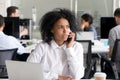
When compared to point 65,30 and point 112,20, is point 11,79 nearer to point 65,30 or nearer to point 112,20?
point 65,30

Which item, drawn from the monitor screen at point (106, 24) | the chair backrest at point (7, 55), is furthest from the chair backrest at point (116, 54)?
the chair backrest at point (7, 55)

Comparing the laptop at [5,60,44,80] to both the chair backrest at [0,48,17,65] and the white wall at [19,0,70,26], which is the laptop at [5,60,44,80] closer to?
the chair backrest at [0,48,17,65]

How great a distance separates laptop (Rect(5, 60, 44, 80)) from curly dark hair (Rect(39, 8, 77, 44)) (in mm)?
718

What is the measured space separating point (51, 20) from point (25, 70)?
79 cm

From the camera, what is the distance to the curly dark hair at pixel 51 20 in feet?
8.42

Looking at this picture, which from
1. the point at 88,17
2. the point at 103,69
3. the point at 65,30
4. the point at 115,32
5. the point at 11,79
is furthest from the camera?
the point at 88,17

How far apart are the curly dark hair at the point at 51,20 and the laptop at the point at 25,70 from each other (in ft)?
2.36

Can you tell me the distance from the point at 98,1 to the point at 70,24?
246 inches

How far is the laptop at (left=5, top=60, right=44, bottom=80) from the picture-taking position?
6.02ft

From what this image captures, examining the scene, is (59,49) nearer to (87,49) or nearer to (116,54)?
(87,49)

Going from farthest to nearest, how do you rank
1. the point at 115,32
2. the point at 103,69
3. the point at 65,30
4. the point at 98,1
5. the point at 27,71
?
1. the point at 98,1
2. the point at 103,69
3. the point at 115,32
4. the point at 65,30
5. the point at 27,71

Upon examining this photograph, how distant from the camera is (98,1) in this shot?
8.70 m

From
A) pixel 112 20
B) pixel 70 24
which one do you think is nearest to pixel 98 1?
pixel 112 20

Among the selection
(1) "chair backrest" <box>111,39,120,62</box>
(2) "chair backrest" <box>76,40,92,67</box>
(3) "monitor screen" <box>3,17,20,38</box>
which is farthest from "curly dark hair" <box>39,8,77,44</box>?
(3) "monitor screen" <box>3,17,20,38</box>
